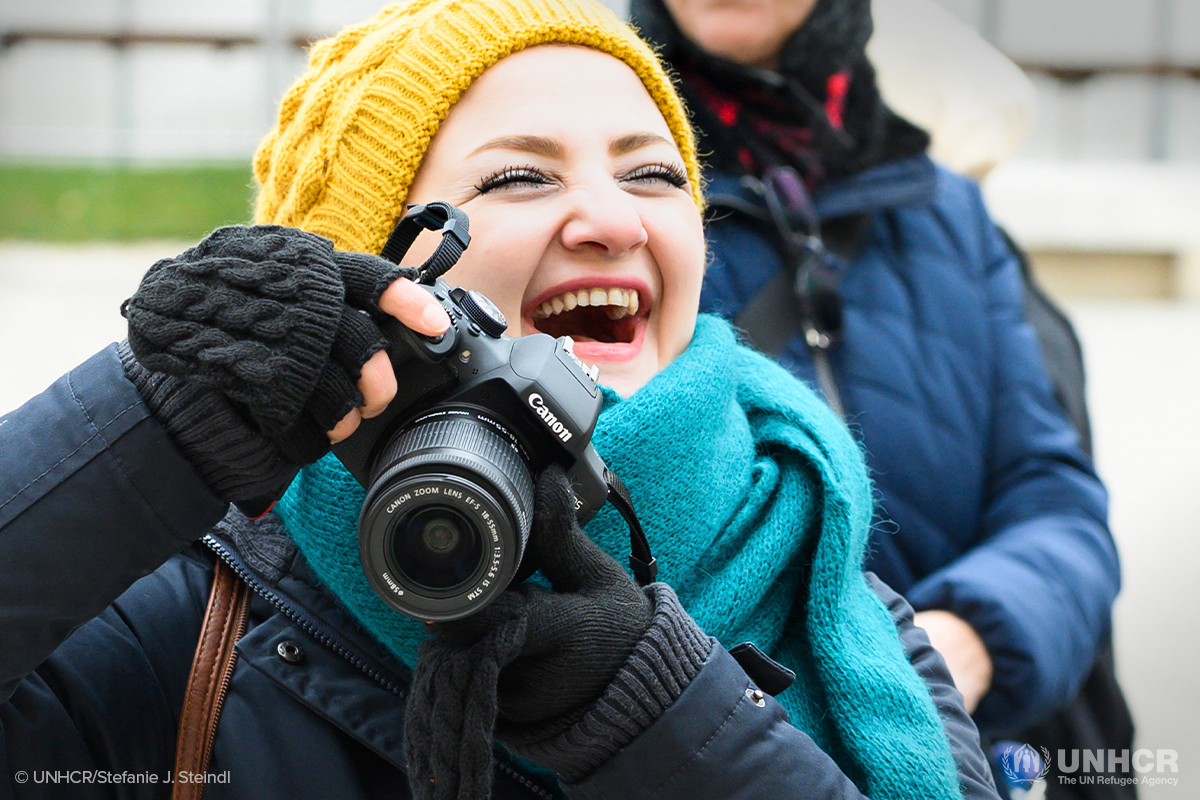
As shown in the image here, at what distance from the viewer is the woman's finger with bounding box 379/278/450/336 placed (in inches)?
42.3

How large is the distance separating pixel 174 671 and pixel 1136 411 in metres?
5.19

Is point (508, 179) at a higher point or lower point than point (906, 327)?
higher

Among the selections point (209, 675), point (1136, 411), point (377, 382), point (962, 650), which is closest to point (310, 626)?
point (209, 675)

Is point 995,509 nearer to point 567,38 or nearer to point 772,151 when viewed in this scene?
point 772,151

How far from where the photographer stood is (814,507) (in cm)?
152

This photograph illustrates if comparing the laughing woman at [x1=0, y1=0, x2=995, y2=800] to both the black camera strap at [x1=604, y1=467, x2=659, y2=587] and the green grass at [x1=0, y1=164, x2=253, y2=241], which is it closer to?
the black camera strap at [x1=604, y1=467, x2=659, y2=587]

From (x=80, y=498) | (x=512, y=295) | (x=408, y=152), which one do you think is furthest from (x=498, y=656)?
(x=408, y=152)

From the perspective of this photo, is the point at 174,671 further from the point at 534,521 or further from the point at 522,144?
the point at 522,144

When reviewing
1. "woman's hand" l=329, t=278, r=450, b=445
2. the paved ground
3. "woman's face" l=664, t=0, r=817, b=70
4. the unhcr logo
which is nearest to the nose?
"woman's hand" l=329, t=278, r=450, b=445

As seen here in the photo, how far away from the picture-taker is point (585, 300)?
1470 millimetres

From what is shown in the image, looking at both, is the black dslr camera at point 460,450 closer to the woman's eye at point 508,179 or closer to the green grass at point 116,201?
the woman's eye at point 508,179

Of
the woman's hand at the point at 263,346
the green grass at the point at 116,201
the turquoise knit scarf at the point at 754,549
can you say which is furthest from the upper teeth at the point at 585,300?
the green grass at the point at 116,201

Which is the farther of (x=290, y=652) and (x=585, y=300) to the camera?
(x=585, y=300)

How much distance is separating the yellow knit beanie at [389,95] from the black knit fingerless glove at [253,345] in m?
0.43
